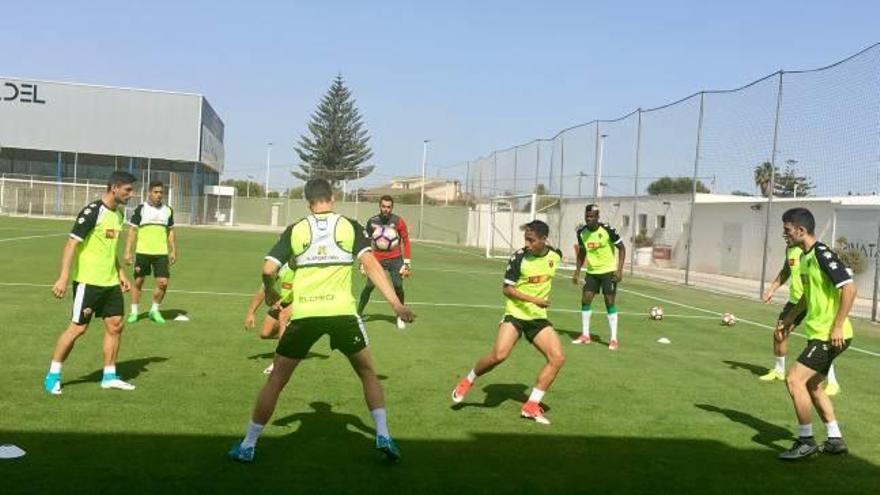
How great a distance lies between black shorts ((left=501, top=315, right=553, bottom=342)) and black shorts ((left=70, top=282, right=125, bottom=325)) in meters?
3.74

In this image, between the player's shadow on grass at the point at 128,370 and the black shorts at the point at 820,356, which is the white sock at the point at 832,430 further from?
the player's shadow on grass at the point at 128,370

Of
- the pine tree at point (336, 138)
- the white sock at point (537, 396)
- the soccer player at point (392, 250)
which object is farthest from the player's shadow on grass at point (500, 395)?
the pine tree at point (336, 138)

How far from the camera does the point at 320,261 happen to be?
5.85m

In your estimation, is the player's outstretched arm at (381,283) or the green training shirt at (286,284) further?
the green training shirt at (286,284)

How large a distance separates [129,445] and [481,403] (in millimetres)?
3411

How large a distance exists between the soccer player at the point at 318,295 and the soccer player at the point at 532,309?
193cm

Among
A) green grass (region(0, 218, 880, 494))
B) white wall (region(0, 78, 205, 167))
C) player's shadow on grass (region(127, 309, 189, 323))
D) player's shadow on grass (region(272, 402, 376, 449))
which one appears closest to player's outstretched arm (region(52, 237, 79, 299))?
green grass (region(0, 218, 880, 494))

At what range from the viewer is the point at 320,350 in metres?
10.7

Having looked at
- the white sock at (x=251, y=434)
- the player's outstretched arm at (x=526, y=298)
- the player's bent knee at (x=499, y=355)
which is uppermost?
the player's outstretched arm at (x=526, y=298)

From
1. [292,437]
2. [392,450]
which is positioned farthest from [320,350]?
[392,450]

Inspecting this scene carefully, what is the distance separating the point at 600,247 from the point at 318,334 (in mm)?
7437

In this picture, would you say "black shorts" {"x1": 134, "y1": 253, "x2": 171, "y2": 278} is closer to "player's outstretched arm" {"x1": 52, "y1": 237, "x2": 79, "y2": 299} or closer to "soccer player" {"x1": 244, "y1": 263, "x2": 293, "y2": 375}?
"soccer player" {"x1": 244, "y1": 263, "x2": 293, "y2": 375}

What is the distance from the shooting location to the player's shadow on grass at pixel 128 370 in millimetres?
8311

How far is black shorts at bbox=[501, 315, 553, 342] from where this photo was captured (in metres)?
7.67
